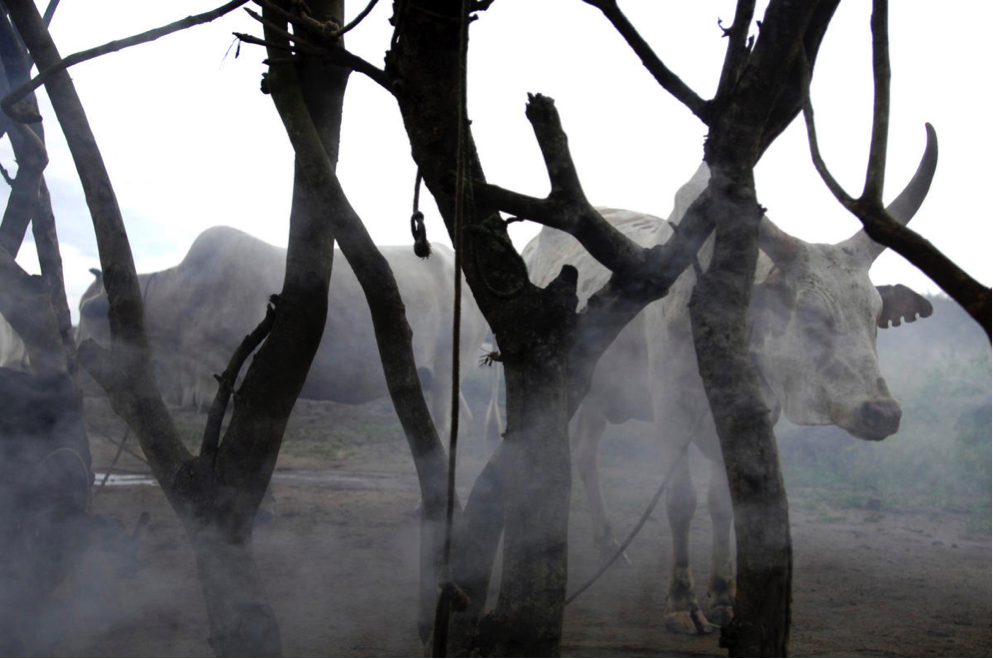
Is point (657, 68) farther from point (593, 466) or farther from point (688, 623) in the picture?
point (593, 466)

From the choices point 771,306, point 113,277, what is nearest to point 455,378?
point 113,277

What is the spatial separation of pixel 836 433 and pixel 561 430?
283 inches

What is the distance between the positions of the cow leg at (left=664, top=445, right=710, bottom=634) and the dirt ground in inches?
3.8

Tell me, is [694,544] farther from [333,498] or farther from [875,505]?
[333,498]

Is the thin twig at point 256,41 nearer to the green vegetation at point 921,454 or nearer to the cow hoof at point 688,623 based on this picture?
the cow hoof at point 688,623

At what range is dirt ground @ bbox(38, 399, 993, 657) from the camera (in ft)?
8.68

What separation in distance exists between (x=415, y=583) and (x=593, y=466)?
207cm

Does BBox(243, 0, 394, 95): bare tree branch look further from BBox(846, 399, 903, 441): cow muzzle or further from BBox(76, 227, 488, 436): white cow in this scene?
BBox(76, 227, 488, 436): white cow

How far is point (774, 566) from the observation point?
5.30 ft

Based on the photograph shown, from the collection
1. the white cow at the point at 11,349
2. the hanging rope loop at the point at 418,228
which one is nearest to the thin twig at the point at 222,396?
the hanging rope loop at the point at 418,228

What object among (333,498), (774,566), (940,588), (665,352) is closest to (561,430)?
(774,566)

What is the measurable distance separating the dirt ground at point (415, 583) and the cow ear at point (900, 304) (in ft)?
4.35

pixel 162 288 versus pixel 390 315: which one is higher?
pixel 162 288

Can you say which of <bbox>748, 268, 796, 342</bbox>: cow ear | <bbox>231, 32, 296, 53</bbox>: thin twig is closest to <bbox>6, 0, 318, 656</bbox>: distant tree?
<bbox>231, 32, 296, 53</bbox>: thin twig
